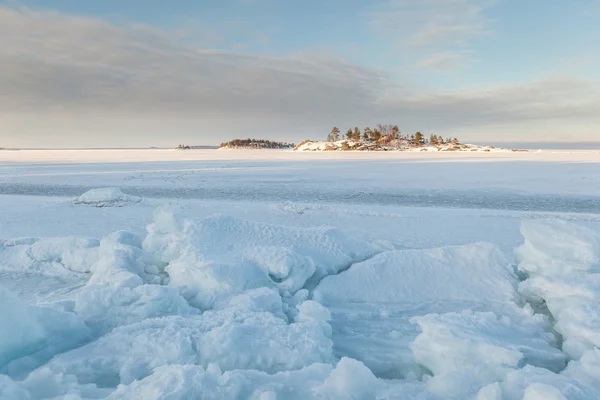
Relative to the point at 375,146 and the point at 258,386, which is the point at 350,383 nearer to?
the point at 258,386

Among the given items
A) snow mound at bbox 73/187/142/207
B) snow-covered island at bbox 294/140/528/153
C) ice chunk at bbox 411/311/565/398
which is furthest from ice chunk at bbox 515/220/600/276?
snow-covered island at bbox 294/140/528/153

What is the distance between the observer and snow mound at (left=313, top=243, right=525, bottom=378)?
379 centimetres

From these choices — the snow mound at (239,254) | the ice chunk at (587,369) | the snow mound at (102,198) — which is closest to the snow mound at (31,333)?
the snow mound at (239,254)

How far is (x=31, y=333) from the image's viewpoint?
135 inches

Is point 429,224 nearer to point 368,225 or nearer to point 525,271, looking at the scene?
point 368,225

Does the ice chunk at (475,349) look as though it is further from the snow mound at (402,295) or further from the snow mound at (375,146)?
the snow mound at (375,146)

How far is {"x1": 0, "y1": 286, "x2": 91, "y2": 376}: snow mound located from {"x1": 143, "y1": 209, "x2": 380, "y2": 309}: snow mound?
123 centimetres

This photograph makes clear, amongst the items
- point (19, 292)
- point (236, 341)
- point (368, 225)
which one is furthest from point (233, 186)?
point (236, 341)

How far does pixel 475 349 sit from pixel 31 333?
11.9ft

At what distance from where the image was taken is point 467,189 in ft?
52.9

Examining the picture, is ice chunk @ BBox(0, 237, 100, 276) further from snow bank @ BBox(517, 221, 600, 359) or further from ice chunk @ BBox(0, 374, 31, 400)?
snow bank @ BBox(517, 221, 600, 359)

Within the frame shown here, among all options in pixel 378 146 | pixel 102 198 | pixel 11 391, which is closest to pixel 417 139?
pixel 378 146

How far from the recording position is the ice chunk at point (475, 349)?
307cm

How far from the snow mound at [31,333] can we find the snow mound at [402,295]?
239 centimetres
